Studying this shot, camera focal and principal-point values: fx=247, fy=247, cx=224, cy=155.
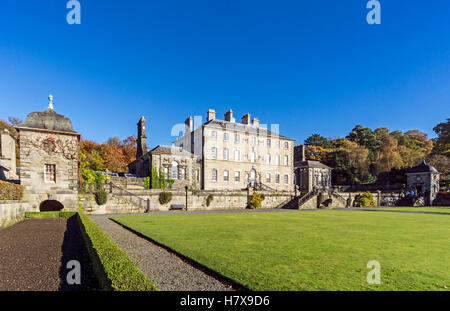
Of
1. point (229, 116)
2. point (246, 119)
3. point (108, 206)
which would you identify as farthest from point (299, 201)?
point (108, 206)

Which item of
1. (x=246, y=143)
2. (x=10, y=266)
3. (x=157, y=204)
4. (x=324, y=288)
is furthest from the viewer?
(x=246, y=143)

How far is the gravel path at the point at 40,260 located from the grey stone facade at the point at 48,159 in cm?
790

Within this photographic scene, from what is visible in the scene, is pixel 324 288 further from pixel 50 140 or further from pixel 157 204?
pixel 157 204

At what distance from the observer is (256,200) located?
30516 mm

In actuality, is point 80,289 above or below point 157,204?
above

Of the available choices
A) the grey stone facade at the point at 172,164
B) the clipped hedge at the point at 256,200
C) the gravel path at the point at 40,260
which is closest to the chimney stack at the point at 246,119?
the grey stone facade at the point at 172,164

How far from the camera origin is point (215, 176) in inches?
1470

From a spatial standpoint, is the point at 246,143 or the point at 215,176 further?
the point at 246,143

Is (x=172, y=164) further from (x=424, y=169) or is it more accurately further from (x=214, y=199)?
(x=424, y=169)

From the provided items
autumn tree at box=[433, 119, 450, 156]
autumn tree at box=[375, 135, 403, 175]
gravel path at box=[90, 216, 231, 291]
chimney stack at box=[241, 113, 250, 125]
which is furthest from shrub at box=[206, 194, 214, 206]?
autumn tree at box=[433, 119, 450, 156]
